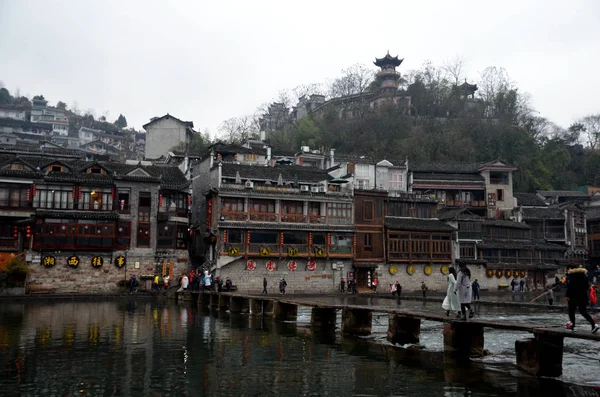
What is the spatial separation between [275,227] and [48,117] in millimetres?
108799

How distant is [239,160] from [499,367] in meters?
47.7

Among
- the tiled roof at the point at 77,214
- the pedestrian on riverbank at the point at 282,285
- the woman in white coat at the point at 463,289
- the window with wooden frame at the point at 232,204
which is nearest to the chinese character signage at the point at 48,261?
the tiled roof at the point at 77,214

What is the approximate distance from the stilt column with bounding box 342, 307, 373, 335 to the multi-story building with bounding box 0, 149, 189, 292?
3008cm

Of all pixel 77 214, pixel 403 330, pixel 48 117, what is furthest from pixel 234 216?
pixel 48 117

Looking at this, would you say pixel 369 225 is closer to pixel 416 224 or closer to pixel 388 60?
pixel 416 224

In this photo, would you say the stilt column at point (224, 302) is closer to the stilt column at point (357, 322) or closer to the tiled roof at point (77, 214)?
the stilt column at point (357, 322)

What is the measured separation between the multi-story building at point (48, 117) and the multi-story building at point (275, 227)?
95767 mm

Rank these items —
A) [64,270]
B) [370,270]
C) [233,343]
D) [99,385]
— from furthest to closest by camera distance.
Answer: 1. [370,270]
2. [64,270]
3. [233,343]
4. [99,385]

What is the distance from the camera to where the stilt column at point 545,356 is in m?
14.0

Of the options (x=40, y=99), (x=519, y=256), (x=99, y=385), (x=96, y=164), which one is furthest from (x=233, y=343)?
(x=40, y=99)

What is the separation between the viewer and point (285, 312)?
2803 cm

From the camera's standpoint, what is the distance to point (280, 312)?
28062 millimetres

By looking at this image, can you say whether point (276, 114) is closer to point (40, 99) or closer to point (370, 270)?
point (370, 270)

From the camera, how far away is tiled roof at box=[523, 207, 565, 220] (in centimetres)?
6850
